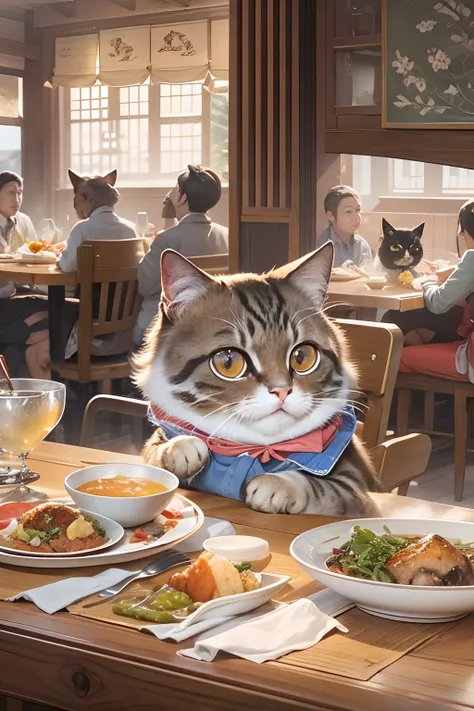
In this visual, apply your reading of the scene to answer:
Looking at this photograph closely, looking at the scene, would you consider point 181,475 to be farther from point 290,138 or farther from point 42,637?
point 290,138

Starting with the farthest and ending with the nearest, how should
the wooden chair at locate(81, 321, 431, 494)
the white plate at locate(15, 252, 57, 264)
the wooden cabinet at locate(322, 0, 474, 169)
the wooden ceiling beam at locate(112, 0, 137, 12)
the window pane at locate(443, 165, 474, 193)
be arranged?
the wooden ceiling beam at locate(112, 0, 137, 12)
the window pane at locate(443, 165, 474, 193)
the white plate at locate(15, 252, 57, 264)
the wooden cabinet at locate(322, 0, 474, 169)
the wooden chair at locate(81, 321, 431, 494)

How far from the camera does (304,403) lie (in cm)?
138

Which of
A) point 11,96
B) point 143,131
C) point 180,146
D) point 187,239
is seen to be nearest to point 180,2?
point 180,146

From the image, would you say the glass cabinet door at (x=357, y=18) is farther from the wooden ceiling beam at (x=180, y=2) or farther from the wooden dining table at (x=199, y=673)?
the wooden ceiling beam at (x=180, y=2)

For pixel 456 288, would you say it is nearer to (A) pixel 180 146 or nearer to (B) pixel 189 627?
(B) pixel 189 627

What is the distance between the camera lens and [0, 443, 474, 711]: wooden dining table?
2.62 ft

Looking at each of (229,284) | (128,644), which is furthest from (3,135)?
(128,644)

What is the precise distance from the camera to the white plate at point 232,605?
2.99ft

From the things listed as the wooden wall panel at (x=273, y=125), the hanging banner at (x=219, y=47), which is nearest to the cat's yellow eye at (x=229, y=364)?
the wooden wall panel at (x=273, y=125)

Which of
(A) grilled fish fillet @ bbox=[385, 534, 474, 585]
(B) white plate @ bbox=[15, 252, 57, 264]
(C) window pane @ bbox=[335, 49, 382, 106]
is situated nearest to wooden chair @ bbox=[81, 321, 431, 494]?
(A) grilled fish fillet @ bbox=[385, 534, 474, 585]

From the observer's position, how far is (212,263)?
4.65m

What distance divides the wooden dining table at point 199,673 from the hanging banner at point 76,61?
8.91 m

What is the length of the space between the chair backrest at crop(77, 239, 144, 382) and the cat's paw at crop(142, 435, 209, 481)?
3.25 meters

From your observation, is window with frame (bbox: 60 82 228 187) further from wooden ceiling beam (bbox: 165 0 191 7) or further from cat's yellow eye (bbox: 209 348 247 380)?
cat's yellow eye (bbox: 209 348 247 380)
